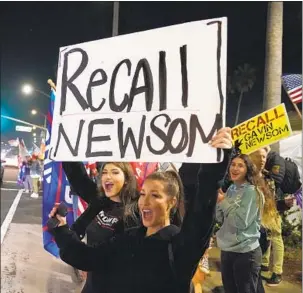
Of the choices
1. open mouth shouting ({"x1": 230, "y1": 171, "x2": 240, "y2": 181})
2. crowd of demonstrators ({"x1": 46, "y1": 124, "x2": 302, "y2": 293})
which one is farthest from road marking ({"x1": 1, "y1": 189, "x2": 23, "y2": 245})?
open mouth shouting ({"x1": 230, "y1": 171, "x2": 240, "y2": 181})

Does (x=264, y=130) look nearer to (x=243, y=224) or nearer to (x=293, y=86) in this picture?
(x=243, y=224)

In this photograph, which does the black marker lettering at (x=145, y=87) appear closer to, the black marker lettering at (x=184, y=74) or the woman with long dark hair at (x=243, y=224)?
the black marker lettering at (x=184, y=74)

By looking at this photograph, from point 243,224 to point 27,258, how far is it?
3.25 meters

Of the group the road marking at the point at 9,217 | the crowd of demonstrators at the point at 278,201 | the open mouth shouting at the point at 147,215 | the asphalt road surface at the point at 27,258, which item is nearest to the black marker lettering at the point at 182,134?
the open mouth shouting at the point at 147,215

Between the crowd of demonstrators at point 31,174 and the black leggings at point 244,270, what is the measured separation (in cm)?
888

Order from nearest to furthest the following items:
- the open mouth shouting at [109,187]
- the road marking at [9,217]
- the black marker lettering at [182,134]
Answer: the black marker lettering at [182,134], the open mouth shouting at [109,187], the road marking at [9,217]

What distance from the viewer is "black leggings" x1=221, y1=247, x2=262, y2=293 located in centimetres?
293

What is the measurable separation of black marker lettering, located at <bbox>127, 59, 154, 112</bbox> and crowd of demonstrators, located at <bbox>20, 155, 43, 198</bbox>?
969cm

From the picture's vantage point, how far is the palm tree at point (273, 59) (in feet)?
16.6

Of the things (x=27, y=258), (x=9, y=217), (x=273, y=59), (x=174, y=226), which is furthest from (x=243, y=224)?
(x=9, y=217)

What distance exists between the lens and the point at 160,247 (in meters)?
1.74

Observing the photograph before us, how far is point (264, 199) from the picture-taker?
309 centimetres

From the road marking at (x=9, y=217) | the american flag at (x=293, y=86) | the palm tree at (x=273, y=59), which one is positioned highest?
the palm tree at (x=273, y=59)

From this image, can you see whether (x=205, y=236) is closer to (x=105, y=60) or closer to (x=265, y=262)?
(x=105, y=60)
